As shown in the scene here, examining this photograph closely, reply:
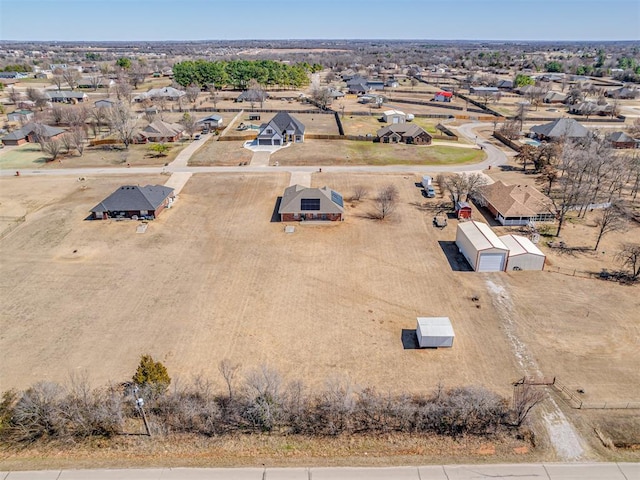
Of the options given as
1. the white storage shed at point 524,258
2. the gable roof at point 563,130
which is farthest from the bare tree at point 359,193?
the gable roof at point 563,130

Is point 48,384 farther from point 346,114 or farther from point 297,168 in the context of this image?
point 346,114

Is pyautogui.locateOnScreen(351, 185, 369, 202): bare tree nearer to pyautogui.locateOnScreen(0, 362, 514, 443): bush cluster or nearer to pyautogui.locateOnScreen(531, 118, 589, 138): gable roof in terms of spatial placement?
pyautogui.locateOnScreen(0, 362, 514, 443): bush cluster

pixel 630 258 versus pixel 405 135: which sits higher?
pixel 405 135

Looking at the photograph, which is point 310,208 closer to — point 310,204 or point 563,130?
point 310,204

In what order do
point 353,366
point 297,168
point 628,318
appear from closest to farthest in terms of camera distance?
point 353,366 → point 628,318 → point 297,168

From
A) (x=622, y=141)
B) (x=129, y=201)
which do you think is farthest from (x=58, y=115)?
(x=622, y=141)

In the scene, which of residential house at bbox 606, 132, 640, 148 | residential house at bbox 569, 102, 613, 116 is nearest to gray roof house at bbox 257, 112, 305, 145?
residential house at bbox 606, 132, 640, 148

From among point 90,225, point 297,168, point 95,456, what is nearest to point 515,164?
point 297,168
